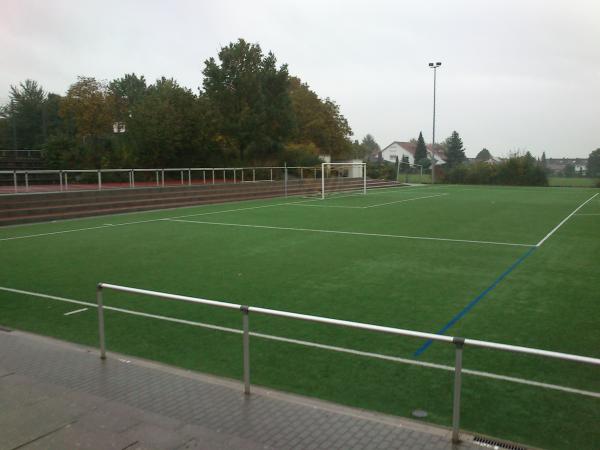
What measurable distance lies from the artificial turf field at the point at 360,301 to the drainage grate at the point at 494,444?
0.81 feet

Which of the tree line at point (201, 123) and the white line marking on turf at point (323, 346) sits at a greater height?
the tree line at point (201, 123)

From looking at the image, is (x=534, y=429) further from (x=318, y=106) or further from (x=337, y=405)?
(x=318, y=106)

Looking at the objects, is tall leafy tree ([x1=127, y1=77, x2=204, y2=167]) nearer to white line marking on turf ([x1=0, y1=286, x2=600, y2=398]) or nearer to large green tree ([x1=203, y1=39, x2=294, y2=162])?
large green tree ([x1=203, y1=39, x2=294, y2=162])

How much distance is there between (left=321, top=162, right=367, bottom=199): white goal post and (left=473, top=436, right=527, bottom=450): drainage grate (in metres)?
33.1

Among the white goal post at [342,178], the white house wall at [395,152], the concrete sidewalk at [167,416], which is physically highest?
the white house wall at [395,152]

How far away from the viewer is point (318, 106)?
59.3 m

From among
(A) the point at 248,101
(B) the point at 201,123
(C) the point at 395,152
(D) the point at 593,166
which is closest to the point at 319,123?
(A) the point at 248,101

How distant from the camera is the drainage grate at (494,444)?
3.95 metres

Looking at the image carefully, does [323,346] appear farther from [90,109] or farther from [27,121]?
[27,121]

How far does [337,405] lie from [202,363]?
183 centimetres

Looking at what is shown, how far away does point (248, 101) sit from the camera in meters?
41.4

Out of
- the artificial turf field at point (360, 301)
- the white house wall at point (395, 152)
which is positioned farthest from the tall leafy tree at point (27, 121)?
the white house wall at point (395, 152)

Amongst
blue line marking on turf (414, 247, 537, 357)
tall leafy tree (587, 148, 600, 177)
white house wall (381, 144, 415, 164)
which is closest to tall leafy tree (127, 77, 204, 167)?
blue line marking on turf (414, 247, 537, 357)

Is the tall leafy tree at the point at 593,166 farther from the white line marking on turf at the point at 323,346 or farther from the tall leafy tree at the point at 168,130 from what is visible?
the white line marking on turf at the point at 323,346
